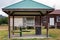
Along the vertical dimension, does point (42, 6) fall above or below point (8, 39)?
above

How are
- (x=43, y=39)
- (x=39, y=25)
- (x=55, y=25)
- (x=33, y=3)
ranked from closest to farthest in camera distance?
(x=43, y=39) < (x=33, y=3) < (x=39, y=25) < (x=55, y=25)

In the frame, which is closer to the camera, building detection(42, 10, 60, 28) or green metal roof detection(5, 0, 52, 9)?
green metal roof detection(5, 0, 52, 9)

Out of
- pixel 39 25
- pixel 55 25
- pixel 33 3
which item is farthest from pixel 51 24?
pixel 33 3

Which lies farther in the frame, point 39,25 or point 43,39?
point 39,25

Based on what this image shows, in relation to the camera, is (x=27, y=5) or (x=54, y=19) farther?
(x=54, y=19)

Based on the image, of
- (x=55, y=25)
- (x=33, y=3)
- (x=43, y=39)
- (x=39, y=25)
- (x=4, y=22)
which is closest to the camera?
(x=43, y=39)

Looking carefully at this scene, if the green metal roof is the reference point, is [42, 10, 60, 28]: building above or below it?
below

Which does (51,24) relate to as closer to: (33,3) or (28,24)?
(28,24)

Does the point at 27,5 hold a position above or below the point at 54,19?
above

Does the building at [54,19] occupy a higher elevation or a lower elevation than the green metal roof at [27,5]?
lower

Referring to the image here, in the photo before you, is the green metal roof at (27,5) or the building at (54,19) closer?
the green metal roof at (27,5)

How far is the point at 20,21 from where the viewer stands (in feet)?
105

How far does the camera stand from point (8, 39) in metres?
14.7

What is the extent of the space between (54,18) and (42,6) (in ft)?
52.8
